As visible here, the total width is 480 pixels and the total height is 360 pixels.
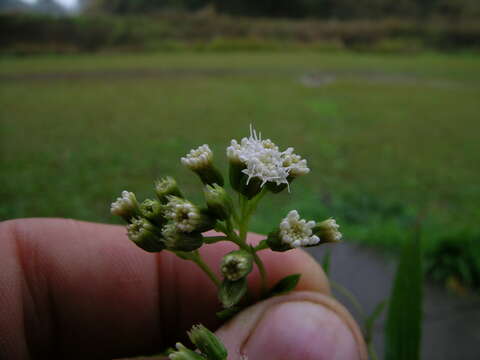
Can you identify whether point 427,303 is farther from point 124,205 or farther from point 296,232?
point 124,205

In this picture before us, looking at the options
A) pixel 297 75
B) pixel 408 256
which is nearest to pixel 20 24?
pixel 297 75

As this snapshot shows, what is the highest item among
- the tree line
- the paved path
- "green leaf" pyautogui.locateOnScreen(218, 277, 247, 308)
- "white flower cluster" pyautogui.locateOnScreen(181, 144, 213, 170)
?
the tree line

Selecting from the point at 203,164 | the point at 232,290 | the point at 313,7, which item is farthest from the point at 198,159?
the point at 313,7

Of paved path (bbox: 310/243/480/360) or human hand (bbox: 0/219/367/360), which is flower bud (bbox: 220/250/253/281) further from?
paved path (bbox: 310/243/480/360)

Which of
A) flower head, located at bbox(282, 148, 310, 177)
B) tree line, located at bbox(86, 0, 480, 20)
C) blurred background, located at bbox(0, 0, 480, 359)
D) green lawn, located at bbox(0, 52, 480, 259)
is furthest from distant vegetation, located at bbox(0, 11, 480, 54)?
flower head, located at bbox(282, 148, 310, 177)

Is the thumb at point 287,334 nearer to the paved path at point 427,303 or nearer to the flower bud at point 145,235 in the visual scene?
the flower bud at point 145,235
